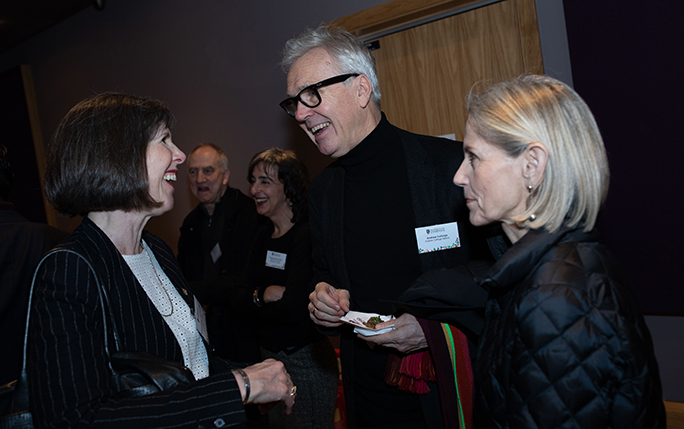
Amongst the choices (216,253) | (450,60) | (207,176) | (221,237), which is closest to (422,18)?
(450,60)

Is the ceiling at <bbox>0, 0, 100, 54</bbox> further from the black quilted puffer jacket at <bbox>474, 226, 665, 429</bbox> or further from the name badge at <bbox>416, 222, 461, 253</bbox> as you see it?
the black quilted puffer jacket at <bbox>474, 226, 665, 429</bbox>

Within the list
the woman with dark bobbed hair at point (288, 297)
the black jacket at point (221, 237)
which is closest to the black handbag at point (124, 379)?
the woman with dark bobbed hair at point (288, 297)

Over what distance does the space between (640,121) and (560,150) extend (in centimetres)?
178

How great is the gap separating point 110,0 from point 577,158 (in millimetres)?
6015

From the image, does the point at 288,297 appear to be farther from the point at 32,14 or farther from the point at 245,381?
the point at 32,14

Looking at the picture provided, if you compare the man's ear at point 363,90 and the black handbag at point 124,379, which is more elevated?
the man's ear at point 363,90

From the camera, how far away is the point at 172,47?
16.0ft

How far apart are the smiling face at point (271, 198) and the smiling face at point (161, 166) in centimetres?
132

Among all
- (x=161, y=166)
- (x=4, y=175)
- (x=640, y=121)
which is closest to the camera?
(x=161, y=166)

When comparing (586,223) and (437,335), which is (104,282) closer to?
(437,335)

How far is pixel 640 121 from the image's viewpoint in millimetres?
2402

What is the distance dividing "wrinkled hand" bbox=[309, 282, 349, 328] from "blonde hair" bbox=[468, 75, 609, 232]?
0.79 meters

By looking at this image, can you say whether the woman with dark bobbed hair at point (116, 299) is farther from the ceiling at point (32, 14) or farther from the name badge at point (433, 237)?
the ceiling at point (32, 14)

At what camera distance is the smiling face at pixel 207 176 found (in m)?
3.70
